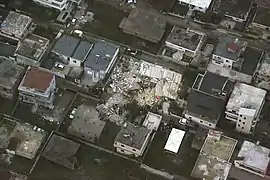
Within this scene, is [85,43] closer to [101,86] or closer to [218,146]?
[101,86]

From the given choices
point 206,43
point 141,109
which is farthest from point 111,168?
point 206,43

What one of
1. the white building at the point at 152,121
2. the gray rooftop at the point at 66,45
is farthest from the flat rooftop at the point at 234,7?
the gray rooftop at the point at 66,45

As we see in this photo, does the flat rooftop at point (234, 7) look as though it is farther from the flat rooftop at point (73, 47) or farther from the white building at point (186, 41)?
the flat rooftop at point (73, 47)

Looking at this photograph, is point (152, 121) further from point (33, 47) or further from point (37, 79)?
point (33, 47)

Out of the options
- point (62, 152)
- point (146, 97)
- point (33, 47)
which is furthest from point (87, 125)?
point (33, 47)

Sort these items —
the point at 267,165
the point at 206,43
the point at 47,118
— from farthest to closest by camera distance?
the point at 206,43, the point at 47,118, the point at 267,165

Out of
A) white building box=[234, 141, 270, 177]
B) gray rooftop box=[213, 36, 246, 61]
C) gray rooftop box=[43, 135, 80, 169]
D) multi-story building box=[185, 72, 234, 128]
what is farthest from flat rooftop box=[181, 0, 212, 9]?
gray rooftop box=[43, 135, 80, 169]
